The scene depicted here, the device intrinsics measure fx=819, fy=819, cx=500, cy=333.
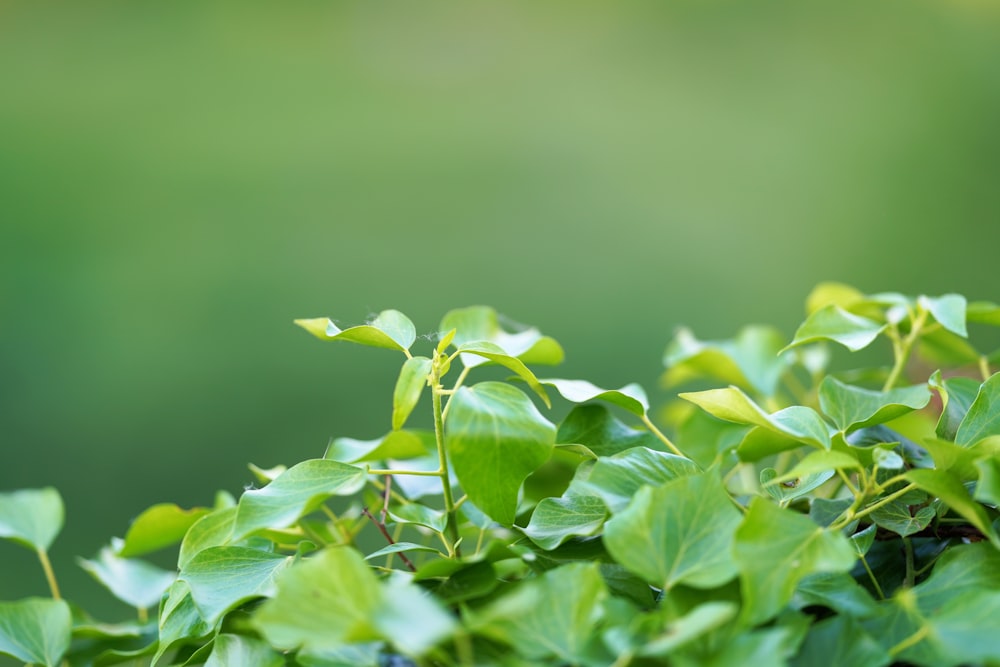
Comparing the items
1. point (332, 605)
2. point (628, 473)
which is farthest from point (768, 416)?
point (332, 605)

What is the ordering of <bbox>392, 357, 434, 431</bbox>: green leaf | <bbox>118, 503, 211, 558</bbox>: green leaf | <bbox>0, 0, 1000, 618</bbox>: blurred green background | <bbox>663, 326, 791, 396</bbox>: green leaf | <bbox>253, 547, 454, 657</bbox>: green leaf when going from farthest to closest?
1. <bbox>0, 0, 1000, 618</bbox>: blurred green background
2. <bbox>663, 326, 791, 396</bbox>: green leaf
3. <bbox>118, 503, 211, 558</bbox>: green leaf
4. <bbox>392, 357, 434, 431</bbox>: green leaf
5. <bbox>253, 547, 454, 657</bbox>: green leaf

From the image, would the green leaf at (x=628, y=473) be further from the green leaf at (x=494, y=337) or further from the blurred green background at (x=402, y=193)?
the blurred green background at (x=402, y=193)

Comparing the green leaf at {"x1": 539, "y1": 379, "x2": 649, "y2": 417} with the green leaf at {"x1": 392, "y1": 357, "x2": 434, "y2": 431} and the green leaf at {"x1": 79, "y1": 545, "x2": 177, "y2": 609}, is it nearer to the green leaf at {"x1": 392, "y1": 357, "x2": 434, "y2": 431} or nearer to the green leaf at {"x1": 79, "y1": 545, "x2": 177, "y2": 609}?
the green leaf at {"x1": 392, "y1": 357, "x2": 434, "y2": 431}

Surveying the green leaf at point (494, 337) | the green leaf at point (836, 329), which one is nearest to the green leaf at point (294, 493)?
the green leaf at point (494, 337)

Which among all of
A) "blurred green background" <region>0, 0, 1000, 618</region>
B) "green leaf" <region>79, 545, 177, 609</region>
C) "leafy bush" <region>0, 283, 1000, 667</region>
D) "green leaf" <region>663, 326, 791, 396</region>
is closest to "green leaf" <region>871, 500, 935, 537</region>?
"leafy bush" <region>0, 283, 1000, 667</region>

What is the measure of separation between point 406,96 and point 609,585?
2437 millimetres

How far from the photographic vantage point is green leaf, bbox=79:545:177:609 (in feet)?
1.43

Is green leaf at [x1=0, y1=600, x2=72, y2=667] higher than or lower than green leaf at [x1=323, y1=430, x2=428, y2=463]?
lower

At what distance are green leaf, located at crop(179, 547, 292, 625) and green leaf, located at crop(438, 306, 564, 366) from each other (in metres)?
0.12

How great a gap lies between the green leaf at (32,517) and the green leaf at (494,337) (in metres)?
0.24

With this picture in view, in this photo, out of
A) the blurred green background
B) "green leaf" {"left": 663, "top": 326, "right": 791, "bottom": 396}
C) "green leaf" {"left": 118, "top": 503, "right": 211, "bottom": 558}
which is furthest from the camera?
the blurred green background

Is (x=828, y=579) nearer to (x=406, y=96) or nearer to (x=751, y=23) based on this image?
(x=406, y=96)

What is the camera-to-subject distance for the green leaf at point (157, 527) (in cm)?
40

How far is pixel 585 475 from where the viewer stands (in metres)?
0.29
